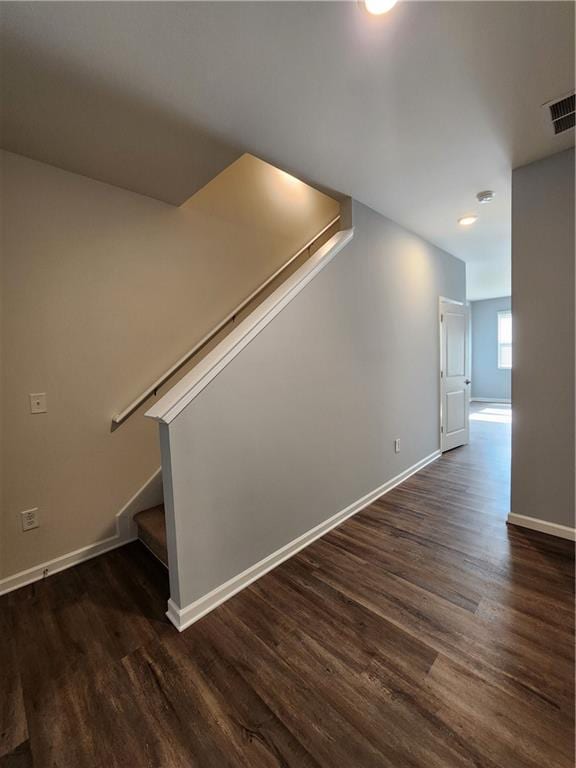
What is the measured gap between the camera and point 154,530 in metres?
2.17

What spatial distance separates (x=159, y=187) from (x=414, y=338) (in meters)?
2.76

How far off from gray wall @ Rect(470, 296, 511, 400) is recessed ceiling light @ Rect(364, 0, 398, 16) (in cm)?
842

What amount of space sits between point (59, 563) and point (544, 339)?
147 inches

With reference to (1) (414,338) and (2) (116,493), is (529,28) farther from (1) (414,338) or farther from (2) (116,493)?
(2) (116,493)

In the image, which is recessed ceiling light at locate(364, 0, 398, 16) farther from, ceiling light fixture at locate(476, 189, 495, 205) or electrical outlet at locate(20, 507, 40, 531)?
electrical outlet at locate(20, 507, 40, 531)

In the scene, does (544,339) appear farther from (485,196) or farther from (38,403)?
(38,403)

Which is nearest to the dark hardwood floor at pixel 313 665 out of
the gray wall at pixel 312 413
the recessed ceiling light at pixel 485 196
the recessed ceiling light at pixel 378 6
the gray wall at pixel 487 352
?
the gray wall at pixel 312 413

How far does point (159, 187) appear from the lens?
234cm

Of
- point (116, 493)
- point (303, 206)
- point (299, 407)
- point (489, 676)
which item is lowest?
point (489, 676)

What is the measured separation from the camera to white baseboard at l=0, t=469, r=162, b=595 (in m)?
1.98

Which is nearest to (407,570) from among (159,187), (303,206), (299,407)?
(299,407)

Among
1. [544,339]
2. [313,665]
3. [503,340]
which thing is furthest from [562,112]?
[503,340]

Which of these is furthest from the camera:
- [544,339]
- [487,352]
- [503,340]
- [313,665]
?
[487,352]

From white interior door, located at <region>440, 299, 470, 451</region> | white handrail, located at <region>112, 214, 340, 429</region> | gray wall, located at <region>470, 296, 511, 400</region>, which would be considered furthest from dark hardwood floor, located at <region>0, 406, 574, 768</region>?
gray wall, located at <region>470, 296, 511, 400</region>
